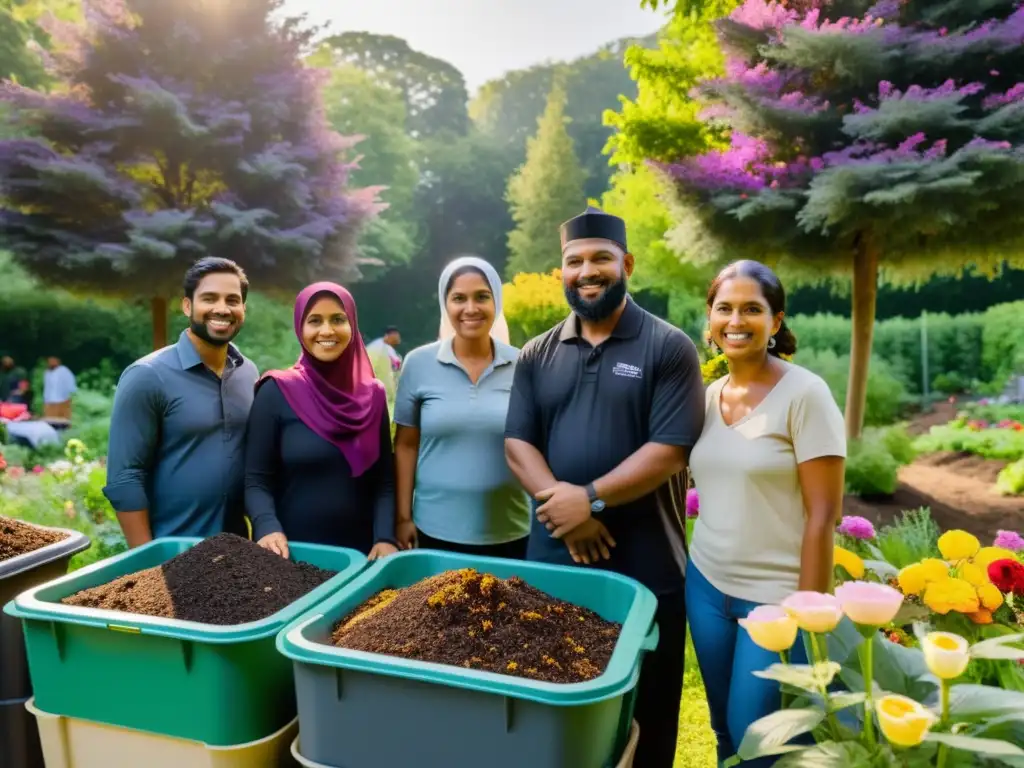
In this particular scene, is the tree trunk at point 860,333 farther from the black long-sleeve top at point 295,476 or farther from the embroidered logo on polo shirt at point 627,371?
the black long-sleeve top at point 295,476

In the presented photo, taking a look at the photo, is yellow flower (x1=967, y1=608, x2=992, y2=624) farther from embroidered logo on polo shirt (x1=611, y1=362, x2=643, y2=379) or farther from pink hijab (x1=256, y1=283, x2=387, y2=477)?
pink hijab (x1=256, y1=283, x2=387, y2=477)

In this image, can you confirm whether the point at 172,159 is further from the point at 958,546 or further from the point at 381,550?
the point at 958,546

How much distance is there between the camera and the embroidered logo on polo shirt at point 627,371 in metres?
2.14

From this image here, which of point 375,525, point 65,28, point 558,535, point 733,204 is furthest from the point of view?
point 65,28

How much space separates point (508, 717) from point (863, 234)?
21.2 feet

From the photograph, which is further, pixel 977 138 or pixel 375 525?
pixel 977 138

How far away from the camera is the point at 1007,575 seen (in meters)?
2.22

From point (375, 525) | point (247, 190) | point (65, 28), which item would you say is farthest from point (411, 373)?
point (65, 28)

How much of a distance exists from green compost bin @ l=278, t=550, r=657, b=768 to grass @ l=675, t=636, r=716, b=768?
1.59 metres

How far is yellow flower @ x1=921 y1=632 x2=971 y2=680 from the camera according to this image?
1.04 m

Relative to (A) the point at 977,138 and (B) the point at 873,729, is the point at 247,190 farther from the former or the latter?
(B) the point at 873,729

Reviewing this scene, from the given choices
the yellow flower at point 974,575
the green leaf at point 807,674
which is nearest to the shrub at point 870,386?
the yellow flower at point 974,575

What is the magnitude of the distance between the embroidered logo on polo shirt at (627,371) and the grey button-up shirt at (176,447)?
52.9 inches

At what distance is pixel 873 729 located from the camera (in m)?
1.24
